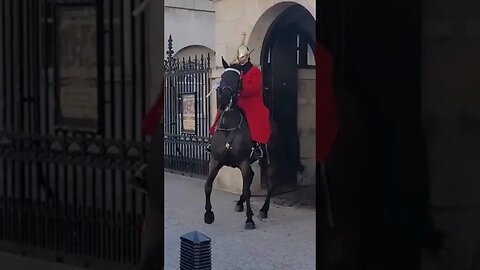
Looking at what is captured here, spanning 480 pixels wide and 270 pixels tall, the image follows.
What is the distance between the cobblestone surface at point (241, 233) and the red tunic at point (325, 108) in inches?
144

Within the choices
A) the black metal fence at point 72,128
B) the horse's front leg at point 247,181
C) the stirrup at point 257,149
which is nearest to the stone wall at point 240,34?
the stirrup at point 257,149

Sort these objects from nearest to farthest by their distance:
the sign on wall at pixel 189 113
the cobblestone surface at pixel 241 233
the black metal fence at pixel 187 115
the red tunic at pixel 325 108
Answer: the red tunic at pixel 325 108 < the cobblestone surface at pixel 241 233 < the black metal fence at pixel 187 115 < the sign on wall at pixel 189 113

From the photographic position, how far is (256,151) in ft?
24.3

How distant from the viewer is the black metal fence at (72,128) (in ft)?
7.52

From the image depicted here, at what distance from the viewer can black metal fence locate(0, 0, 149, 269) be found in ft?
7.52

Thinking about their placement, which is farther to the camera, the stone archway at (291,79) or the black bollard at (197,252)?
the stone archway at (291,79)

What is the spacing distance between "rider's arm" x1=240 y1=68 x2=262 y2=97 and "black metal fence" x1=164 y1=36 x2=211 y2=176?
9.77 ft

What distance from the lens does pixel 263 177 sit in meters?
9.48

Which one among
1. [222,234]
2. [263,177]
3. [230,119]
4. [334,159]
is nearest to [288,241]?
[222,234]

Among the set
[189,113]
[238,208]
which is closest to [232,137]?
[238,208]

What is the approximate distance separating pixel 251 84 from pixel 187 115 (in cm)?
409

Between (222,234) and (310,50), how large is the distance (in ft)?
13.5

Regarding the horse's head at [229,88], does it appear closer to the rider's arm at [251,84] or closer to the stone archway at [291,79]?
the rider's arm at [251,84]

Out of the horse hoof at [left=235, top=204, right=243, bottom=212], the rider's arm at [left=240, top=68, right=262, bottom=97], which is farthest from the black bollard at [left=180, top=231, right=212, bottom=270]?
the horse hoof at [left=235, top=204, right=243, bottom=212]
